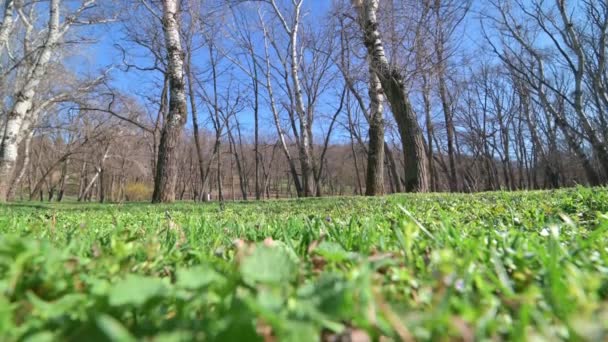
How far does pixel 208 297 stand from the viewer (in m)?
0.67

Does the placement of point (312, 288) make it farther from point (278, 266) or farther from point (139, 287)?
point (139, 287)

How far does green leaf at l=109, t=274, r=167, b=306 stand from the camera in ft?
1.74

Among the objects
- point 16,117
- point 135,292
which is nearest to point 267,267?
point 135,292

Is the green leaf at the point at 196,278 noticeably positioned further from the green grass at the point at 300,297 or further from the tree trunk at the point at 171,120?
the tree trunk at the point at 171,120

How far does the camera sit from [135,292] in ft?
1.82

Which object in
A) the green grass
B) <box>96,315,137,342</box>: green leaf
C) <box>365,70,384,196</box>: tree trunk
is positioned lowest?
the green grass

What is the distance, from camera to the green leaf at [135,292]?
1.74ft

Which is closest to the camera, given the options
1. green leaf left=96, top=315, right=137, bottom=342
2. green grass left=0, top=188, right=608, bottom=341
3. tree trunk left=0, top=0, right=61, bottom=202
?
green leaf left=96, top=315, right=137, bottom=342

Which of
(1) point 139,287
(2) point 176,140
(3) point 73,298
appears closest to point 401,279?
(1) point 139,287

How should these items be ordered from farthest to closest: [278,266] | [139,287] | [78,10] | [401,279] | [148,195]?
[148,195]
[78,10]
[401,279]
[278,266]
[139,287]

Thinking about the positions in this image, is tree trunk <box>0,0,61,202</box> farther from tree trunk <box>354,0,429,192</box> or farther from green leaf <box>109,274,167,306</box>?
green leaf <box>109,274,167,306</box>

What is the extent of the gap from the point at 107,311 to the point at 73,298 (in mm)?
116

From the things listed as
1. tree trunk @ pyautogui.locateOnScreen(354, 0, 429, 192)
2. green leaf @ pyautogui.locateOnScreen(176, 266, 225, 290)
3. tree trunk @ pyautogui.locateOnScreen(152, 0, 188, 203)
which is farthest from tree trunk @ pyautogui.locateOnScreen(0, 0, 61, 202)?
green leaf @ pyautogui.locateOnScreen(176, 266, 225, 290)

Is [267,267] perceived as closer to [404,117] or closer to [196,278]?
[196,278]
